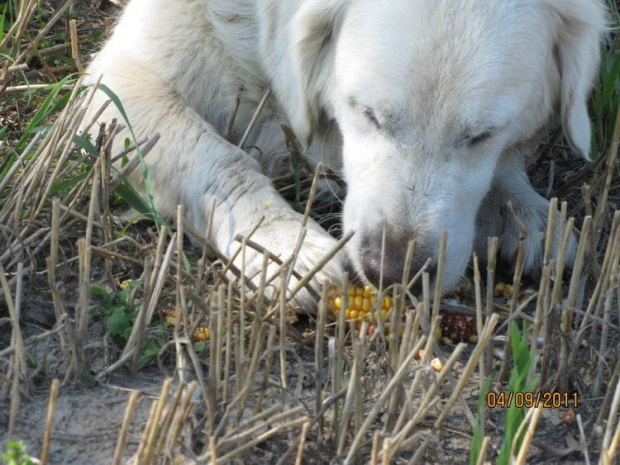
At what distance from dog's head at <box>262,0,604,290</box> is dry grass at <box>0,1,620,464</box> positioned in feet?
0.85

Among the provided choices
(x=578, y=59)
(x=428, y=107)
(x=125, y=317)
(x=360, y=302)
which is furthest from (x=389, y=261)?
(x=578, y=59)

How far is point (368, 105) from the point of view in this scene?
289 cm

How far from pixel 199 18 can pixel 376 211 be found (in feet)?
4.00

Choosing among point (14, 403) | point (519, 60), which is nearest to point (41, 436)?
point (14, 403)

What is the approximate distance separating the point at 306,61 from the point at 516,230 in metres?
0.89

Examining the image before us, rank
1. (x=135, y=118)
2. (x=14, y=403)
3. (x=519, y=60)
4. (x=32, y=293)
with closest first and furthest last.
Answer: (x=14, y=403) < (x=32, y=293) < (x=519, y=60) < (x=135, y=118)

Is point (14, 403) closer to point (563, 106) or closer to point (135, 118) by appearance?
point (135, 118)

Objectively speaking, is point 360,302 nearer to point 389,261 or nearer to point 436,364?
point 389,261

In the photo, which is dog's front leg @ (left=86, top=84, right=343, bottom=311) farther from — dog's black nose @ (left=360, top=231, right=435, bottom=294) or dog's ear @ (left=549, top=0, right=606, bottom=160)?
dog's ear @ (left=549, top=0, right=606, bottom=160)

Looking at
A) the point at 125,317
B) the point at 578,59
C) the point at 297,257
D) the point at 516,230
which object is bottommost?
the point at 125,317

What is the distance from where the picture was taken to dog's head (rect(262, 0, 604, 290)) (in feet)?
9.06

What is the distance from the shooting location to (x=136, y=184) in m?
3.48

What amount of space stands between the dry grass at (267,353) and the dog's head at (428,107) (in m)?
0.26
